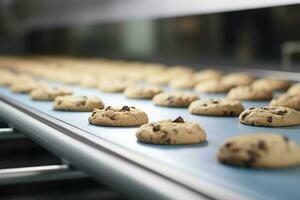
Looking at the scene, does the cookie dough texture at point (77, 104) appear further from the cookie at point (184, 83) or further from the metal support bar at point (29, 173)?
the cookie at point (184, 83)

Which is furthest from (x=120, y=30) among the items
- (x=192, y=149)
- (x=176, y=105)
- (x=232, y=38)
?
(x=192, y=149)

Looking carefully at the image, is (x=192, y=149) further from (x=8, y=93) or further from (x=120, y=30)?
(x=120, y=30)

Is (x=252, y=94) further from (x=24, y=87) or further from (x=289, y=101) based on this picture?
(x=24, y=87)

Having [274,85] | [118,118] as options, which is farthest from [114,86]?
[118,118]

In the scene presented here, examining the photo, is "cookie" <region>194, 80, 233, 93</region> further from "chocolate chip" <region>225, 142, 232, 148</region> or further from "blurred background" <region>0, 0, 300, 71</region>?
"chocolate chip" <region>225, 142, 232, 148</region>

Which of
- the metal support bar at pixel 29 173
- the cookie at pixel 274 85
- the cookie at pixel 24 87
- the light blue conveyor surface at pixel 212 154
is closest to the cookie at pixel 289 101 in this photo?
the light blue conveyor surface at pixel 212 154
